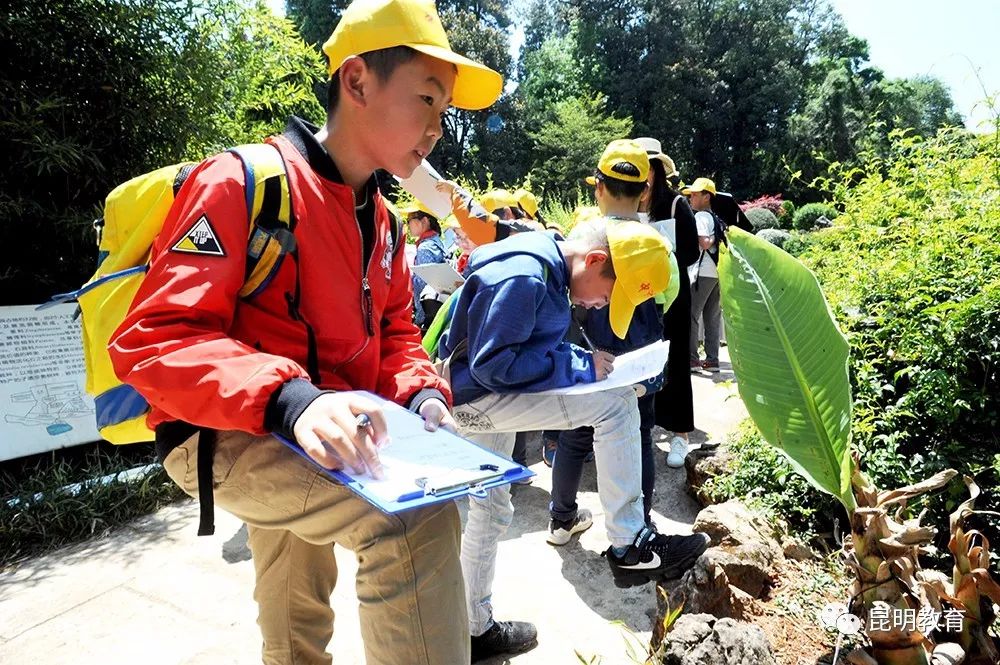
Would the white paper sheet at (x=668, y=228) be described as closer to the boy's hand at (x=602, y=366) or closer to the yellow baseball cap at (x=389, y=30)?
the boy's hand at (x=602, y=366)

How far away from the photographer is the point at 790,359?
1.74 m

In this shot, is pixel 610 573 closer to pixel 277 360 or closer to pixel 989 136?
pixel 277 360

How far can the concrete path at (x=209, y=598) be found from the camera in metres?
2.67

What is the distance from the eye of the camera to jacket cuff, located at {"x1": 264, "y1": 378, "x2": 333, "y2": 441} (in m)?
1.12

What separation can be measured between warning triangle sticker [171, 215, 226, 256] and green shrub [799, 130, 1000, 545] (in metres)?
2.62

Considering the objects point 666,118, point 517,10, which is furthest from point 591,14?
point 666,118

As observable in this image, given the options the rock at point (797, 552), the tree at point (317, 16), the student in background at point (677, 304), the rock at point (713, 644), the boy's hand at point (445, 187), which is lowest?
the rock at point (797, 552)

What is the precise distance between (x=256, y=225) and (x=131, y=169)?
14.4 ft

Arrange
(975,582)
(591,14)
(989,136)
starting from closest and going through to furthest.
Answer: (975,582) → (989,136) → (591,14)

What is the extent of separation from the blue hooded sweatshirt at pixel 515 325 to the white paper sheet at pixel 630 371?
0.19 feet

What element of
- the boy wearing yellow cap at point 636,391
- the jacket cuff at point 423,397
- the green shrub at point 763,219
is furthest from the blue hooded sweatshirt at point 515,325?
the green shrub at point 763,219

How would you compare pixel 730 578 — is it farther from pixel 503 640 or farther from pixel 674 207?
pixel 674 207

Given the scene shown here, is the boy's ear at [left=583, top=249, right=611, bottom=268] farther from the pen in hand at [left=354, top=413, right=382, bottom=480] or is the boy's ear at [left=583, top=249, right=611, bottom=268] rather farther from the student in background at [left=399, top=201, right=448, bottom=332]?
the student in background at [left=399, top=201, right=448, bottom=332]

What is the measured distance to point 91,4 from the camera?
454 cm
